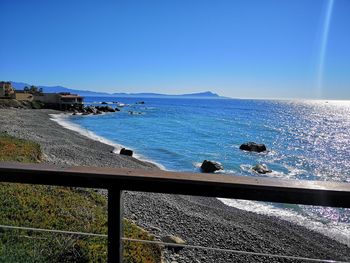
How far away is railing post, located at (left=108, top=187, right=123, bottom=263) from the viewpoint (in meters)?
1.66

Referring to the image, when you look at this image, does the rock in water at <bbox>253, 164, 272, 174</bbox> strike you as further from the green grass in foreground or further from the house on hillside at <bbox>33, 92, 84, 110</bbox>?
the house on hillside at <bbox>33, 92, 84, 110</bbox>

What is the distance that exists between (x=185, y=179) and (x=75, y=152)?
20.7 m

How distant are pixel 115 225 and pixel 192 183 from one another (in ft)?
1.56

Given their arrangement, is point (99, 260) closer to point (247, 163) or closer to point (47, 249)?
point (47, 249)

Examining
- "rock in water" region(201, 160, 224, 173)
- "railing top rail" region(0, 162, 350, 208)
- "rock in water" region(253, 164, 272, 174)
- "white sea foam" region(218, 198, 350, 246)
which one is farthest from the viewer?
"rock in water" region(253, 164, 272, 174)

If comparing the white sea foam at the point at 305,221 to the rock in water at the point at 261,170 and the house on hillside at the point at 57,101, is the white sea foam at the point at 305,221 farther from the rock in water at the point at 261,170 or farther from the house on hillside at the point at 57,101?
the house on hillside at the point at 57,101

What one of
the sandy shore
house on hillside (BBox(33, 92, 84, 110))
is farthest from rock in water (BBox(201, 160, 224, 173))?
house on hillside (BBox(33, 92, 84, 110))

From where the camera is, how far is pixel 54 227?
17.0 feet

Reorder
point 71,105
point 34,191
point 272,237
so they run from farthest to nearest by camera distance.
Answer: point 71,105
point 272,237
point 34,191

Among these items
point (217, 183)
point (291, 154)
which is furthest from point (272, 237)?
point (291, 154)

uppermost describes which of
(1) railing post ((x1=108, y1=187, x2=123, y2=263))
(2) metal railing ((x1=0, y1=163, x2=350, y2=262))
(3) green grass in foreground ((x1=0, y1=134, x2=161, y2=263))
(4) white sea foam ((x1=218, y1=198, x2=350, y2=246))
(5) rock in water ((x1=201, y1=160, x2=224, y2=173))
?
(2) metal railing ((x1=0, y1=163, x2=350, y2=262))

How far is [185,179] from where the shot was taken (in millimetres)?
1575

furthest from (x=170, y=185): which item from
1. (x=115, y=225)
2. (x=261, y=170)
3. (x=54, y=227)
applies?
(x=261, y=170)

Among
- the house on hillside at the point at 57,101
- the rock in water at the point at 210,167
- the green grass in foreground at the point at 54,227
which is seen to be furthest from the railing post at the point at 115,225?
the house on hillside at the point at 57,101
